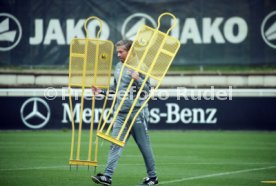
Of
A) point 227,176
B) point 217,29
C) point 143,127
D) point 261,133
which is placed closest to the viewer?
point 143,127

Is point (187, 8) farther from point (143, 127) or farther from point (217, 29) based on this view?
point (143, 127)

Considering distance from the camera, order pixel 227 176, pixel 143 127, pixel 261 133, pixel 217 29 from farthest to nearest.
A: pixel 217 29 < pixel 261 133 < pixel 227 176 < pixel 143 127

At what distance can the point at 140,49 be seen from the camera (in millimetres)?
11242

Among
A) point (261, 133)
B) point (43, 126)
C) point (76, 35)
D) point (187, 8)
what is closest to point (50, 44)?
point (76, 35)

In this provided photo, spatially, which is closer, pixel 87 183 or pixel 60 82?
pixel 87 183

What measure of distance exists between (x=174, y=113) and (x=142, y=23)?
9.96ft

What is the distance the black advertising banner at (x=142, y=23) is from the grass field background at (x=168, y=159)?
2709 millimetres

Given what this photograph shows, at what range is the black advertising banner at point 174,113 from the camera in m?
22.1

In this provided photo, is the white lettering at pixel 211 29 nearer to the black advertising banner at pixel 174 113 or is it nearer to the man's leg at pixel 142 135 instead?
the black advertising banner at pixel 174 113

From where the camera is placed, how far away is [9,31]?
23.1 meters

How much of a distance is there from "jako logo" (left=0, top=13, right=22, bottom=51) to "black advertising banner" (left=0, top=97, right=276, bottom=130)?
80.3 inches

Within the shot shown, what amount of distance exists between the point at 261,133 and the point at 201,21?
405 centimetres

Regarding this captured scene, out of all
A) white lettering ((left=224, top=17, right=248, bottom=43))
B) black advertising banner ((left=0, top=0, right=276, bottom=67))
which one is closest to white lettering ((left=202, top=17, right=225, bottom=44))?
black advertising banner ((left=0, top=0, right=276, bottom=67))

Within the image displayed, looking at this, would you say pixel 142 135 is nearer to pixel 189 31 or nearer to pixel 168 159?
pixel 168 159
